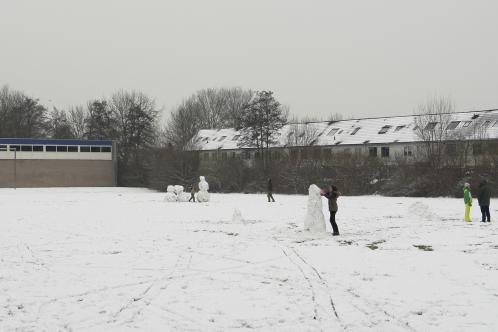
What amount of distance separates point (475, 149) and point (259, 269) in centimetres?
3746

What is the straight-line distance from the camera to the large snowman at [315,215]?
17156 mm

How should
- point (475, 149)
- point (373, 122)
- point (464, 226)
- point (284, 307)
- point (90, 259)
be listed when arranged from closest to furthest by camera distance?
point (284, 307)
point (90, 259)
point (464, 226)
point (475, 149)
point (373, 122)

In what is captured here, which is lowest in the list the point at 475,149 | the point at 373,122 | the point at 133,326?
the point at 133,326

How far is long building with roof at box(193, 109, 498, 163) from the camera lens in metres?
48.4

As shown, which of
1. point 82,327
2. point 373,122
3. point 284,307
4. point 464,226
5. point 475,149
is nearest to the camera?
point 82,327

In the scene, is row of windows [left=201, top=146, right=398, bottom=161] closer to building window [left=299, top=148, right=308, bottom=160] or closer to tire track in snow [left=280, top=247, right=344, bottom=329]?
building window [left=299, top=148, right=308, bottom=160]

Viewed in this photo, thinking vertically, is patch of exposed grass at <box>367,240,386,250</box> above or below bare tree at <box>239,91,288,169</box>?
below

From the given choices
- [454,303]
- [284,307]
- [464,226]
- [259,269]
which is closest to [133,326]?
[284,307]

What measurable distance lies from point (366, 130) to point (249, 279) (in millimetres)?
52635

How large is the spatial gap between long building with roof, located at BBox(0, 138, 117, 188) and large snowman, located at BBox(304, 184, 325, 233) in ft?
188

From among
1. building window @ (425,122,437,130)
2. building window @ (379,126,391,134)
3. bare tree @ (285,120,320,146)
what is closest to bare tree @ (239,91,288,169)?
bare tree @ (285,120,320,146)

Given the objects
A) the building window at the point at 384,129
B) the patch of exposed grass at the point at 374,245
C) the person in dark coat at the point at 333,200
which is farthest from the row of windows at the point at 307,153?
the patch of exposed grass at the point at 374,245

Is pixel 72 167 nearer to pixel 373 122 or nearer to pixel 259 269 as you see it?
pixel 373 122

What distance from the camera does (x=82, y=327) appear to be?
7531 millimetres
